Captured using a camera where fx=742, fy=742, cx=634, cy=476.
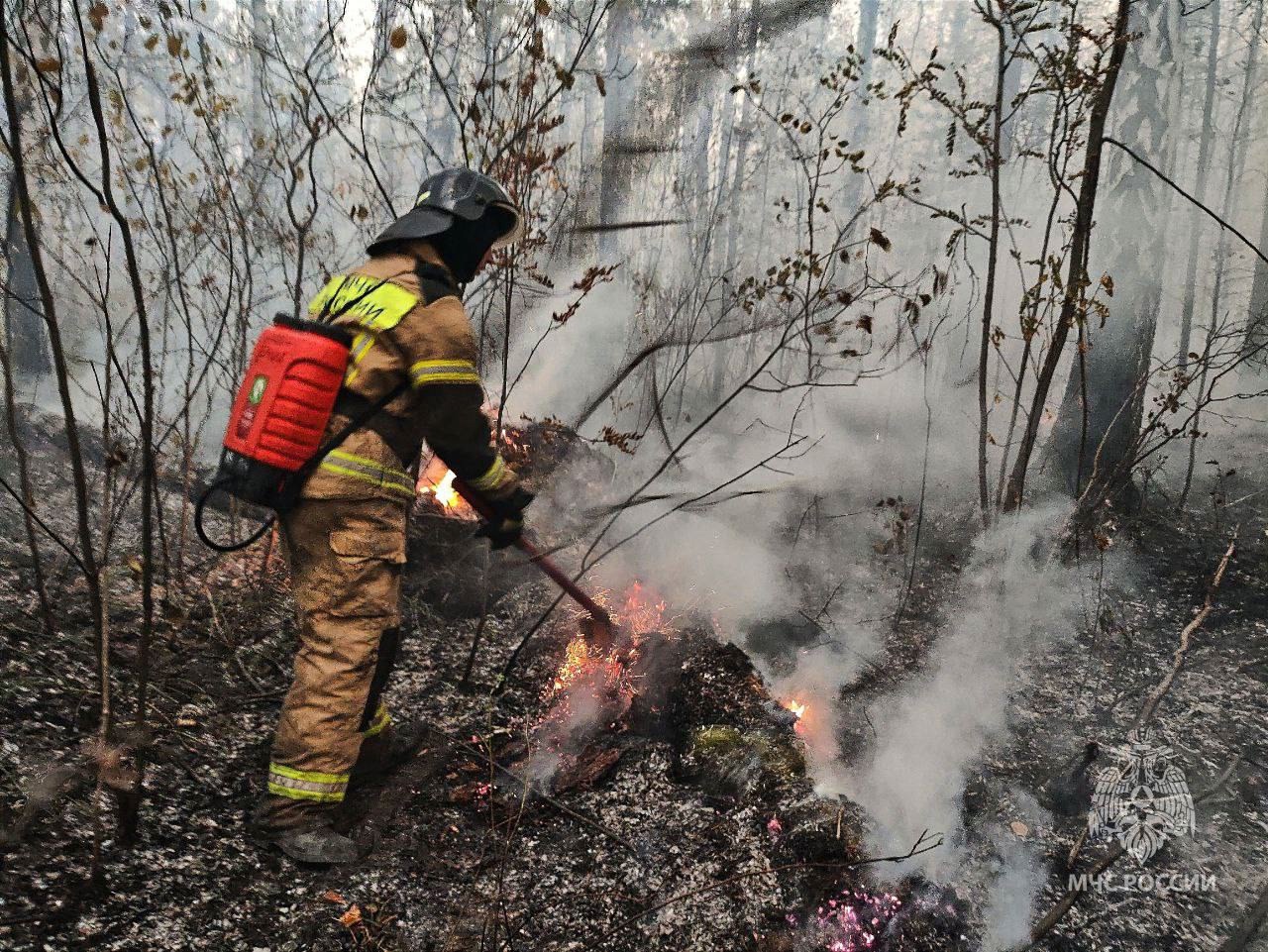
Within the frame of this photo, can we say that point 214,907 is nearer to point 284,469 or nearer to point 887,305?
point 284,469

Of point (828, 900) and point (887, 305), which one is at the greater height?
point (887, 305)

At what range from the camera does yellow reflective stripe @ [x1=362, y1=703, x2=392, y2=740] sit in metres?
2.99

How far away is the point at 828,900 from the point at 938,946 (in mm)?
358

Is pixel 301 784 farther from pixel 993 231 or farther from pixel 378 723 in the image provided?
pixel 993 231

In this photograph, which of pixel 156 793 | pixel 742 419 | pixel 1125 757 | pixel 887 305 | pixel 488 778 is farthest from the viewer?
pixel 887 305

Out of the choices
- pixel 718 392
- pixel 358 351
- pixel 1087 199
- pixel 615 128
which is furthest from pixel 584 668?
pixel 615 128

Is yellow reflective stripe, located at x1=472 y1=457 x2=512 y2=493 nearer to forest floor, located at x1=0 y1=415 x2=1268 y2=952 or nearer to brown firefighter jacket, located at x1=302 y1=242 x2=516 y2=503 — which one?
brown firefighter jacket, located at x1=302 y1=242 x2=516 y2=503

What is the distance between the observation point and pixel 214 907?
2.25 meters

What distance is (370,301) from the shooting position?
2695mm

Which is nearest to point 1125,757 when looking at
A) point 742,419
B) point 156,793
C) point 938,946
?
point 938,946

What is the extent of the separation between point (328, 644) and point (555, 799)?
115cm

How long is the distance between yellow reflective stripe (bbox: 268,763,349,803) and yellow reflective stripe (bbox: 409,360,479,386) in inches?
56.8

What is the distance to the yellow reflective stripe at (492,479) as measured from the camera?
3000 mm

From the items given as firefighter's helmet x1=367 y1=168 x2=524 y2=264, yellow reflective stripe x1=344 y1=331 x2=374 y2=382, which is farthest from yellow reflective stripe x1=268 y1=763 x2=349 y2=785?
firefighter's helmet x1=367 y1=168 x2=524 y2=264
